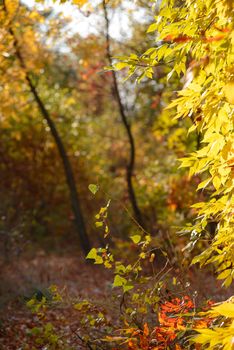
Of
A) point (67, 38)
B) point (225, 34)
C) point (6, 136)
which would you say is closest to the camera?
point (225, 34)

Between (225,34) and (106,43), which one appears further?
(106,43)

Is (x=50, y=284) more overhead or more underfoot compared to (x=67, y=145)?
more underfoot

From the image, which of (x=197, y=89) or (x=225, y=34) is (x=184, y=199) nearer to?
(x=197, y=89)

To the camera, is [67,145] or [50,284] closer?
[50,284]

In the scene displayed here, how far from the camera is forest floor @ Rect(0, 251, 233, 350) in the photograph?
5.63 m

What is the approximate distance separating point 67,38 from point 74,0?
558 centimetres

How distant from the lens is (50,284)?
7.45 m

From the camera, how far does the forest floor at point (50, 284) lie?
222 inches

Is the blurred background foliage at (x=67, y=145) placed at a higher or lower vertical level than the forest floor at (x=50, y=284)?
higher

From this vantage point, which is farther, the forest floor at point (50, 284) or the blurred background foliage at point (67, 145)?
the blurred background foliage at point (67, 145)

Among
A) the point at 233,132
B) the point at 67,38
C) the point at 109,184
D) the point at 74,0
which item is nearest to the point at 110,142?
the point at 109,184

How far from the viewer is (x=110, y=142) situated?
1880cm

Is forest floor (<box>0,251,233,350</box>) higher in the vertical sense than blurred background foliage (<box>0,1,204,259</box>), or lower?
lower

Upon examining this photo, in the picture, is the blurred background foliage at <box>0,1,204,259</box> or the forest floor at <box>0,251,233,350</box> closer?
the forest floor at <box>0,251,233,350</box>
